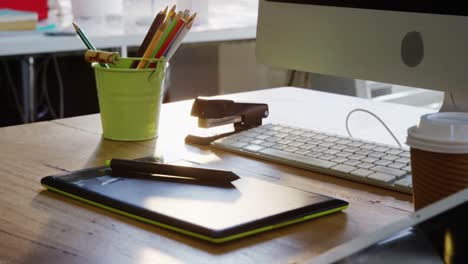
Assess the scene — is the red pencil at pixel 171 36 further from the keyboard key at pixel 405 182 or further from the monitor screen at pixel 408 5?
the keyboard key at pixel 405 182

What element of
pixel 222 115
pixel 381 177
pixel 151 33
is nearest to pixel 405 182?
pixel 381 177

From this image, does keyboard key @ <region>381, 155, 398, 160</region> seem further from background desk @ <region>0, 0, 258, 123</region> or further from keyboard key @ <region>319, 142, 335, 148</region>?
background desk @ <region>0, 0, 258, 123</region>

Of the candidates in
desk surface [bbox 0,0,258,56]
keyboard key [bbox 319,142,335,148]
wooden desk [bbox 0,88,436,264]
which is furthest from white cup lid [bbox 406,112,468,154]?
desk surface [bbox 0,0,258,56]

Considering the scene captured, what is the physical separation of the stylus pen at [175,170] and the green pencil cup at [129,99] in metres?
0.21

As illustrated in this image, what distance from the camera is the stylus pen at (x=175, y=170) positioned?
2.77 feet

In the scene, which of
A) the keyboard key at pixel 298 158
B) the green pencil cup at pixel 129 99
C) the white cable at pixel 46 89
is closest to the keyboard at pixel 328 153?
the keyboard key at pixel 298 158

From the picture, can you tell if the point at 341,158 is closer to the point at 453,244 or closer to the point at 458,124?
the point at 458,124

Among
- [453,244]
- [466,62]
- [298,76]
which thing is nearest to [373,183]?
[466,62]

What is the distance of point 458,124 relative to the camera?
0.70 metres

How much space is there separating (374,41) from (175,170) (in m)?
Answer: 0.36

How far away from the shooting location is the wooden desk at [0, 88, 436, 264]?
681 mm

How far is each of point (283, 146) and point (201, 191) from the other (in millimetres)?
248

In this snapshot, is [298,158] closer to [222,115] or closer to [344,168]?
[344,168]

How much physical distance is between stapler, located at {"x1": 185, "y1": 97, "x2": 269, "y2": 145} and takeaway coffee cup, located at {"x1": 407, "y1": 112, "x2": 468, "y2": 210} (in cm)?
42
